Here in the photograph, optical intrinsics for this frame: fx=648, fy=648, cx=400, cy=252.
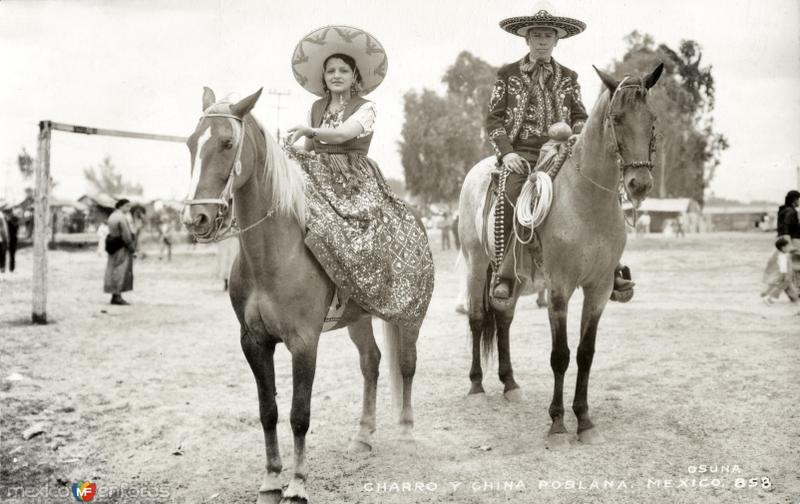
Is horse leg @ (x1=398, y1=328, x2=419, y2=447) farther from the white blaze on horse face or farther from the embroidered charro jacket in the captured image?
the white blaze on horse face


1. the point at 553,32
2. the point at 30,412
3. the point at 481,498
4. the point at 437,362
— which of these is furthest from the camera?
the point at 437,362

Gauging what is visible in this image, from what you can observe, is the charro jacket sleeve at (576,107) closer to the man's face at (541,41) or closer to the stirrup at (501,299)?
the man's face at (541,41)

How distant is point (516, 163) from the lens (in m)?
5.48

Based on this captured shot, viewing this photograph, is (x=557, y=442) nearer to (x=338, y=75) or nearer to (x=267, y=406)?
(x=267, y=406)

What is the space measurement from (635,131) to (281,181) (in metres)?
2.44

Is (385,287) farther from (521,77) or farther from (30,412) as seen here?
(30,412)

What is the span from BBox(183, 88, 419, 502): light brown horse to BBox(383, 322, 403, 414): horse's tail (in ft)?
3.16

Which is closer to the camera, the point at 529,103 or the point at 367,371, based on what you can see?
the point at 367,371

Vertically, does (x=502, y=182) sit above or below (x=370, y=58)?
below

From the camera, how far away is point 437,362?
803 centimetres

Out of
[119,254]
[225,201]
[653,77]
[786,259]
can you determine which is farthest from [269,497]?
[786,259]

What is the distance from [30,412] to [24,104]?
3668 millimetres

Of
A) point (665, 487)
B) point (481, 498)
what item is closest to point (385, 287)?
point (481, 498)

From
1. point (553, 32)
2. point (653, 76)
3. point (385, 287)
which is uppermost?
point (553, 32)
